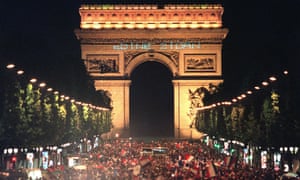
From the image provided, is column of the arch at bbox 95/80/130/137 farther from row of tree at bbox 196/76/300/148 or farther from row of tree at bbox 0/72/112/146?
row of tree at bbox 0/72/112/146

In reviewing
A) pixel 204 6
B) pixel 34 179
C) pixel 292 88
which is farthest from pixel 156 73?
pixel 34 179

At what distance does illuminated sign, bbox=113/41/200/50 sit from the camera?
113875mm

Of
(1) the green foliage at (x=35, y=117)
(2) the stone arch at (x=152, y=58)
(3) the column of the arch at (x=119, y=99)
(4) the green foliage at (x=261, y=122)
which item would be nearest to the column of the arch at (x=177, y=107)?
(2) the stone arch at (x=152, y=58)

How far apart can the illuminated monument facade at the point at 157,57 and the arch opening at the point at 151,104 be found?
61.6 ft

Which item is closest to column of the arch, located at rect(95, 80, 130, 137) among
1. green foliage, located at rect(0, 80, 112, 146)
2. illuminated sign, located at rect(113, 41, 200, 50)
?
illuminated sign, located at rect(113, 41, 200, 50)

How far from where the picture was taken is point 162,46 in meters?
114

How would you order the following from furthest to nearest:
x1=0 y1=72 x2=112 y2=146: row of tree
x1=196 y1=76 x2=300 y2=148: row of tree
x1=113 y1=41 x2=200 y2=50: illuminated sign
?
x1=113 y1=41 x2=200 y2=50: illuminated sign → x1=196 y1=76 x2=300 y2=148: row of tree → x1=0 y1=72 x2=112 y2=146: row of tree

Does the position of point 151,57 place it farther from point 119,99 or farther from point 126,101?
point 119,99

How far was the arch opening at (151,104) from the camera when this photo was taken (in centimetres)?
13425

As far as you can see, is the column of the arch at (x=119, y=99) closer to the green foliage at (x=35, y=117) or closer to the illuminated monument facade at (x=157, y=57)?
the illuminated monument facade at (x=157, y=57)

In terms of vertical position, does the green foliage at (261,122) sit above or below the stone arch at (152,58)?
below

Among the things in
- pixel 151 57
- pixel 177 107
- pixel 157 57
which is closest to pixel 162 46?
pixel 157 57

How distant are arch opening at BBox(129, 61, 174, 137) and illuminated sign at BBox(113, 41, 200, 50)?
61.4ft

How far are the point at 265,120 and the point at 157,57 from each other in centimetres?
6245
